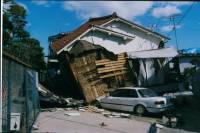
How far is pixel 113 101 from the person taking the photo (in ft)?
77.1

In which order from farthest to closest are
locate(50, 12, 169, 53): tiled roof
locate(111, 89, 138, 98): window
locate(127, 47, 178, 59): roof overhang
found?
locate(127, 47, 178, 59): roof overhang
locate(50, 12, 169, 53): tiled roof
locate(111, 89, 138, 98): window

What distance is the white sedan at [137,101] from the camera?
71.5ft

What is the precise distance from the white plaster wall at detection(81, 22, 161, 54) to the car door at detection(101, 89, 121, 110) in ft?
23.8

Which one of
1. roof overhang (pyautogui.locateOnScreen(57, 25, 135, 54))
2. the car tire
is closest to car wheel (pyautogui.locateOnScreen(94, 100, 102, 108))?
the car tire

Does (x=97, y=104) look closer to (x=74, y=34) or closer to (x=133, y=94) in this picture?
(x=133, y=94)

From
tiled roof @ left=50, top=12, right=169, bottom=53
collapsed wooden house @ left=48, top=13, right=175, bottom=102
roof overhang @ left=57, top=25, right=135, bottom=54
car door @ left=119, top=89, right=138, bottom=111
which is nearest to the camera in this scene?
car door @ left=119, top=89, right=138, bottom=111

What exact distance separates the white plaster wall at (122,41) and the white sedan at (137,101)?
7.73 meters

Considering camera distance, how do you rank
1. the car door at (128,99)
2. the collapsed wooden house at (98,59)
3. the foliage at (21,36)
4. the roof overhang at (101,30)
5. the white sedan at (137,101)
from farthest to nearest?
1. the foliage at (21,36)
2. the roof overhang at (101,30)
3. the collapsed wooden house at (98,59)
4. the car door at (128,99)
5. the white sedan at (137,101)

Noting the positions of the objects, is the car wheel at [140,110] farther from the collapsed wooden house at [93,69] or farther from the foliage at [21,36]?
the foliage at [21,36]

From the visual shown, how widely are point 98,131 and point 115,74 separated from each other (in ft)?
43.8

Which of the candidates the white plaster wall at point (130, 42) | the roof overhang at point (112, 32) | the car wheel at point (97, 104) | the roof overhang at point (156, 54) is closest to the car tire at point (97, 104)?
the car wheel at point (97, 104)

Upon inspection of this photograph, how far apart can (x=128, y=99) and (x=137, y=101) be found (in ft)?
1.99

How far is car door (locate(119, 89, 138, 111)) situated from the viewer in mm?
22562

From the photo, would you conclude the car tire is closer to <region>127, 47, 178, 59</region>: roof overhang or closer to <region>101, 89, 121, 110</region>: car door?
<region>101, 89, 121, 110</region>: car door
